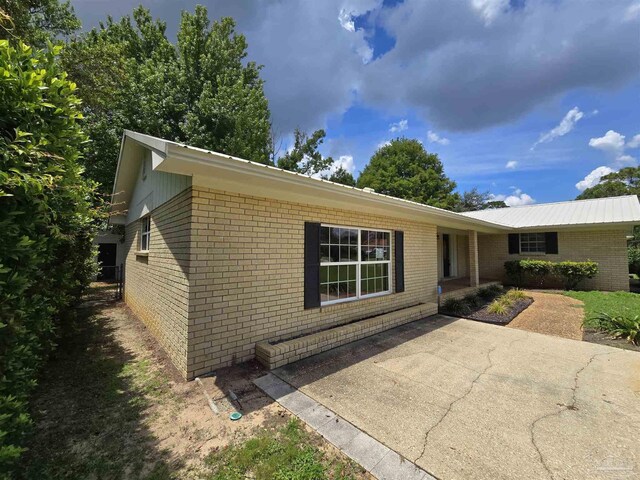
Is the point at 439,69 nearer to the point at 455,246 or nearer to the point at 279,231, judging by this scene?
the point at 455,246

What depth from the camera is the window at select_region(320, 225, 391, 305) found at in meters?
5.81

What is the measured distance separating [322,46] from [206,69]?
22.6 feet

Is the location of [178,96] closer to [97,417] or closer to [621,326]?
[97,417]

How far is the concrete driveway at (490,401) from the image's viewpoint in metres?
2.37

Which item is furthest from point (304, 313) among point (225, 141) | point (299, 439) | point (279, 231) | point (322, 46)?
point (322, 46)

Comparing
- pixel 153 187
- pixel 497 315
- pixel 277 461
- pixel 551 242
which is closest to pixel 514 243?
pixel 551 242

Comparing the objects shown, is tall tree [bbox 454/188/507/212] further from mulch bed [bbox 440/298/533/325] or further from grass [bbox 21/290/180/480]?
grass [bbox 21/290/180/480]

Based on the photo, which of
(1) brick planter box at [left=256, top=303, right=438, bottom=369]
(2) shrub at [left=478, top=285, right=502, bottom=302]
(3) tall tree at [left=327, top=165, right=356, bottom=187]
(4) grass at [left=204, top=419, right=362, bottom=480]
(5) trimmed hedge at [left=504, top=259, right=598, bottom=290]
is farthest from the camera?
(3) tall tree at [left=327, top=165, right=356, bottom=187]

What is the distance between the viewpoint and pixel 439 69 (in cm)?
1082

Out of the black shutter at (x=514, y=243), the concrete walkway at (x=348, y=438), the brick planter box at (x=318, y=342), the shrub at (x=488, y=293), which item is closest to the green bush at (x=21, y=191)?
the concrete walkway at (x=348, y=438)

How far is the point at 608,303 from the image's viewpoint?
8695mm

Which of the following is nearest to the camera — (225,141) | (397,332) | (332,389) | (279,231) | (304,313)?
(332,389)

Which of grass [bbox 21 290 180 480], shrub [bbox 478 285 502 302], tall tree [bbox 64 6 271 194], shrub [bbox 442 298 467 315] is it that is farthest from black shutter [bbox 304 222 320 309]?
tall tree [bbox 64 6 271 194]

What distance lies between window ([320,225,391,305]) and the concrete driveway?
125 centimetres
